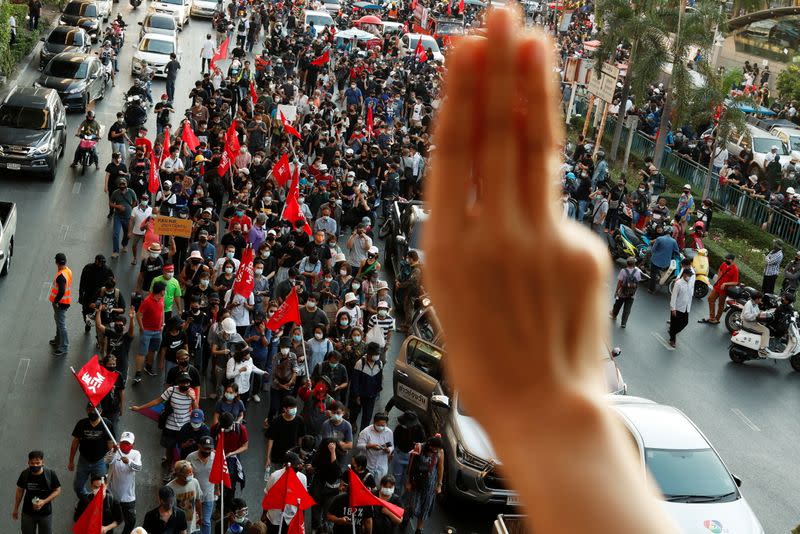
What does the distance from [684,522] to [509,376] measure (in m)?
10.9

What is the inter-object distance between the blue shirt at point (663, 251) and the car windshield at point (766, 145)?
39.7 feet

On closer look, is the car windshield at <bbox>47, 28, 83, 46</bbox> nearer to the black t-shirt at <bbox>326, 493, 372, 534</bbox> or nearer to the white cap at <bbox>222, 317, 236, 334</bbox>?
the white cap at <bbox>222, 317, 236, 334</bbox>

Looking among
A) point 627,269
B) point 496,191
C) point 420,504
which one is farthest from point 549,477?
point 627,269

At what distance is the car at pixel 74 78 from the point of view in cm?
3167

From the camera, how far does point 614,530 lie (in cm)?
160

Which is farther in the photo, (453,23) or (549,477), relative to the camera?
(453,23)

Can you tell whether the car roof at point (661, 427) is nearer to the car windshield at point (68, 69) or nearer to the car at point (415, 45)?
the car windshield at point (68, 69)

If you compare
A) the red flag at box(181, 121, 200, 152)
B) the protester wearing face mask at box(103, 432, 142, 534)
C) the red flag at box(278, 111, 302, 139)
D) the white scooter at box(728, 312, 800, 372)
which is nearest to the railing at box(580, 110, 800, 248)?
the white scooter at box(728, 312, 800, 372)

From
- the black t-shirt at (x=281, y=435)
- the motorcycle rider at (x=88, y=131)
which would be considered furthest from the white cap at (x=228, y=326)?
the motorcycle rider at (x=88, y=131)

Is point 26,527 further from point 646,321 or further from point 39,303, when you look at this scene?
point 646,321

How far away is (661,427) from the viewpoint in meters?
13.1

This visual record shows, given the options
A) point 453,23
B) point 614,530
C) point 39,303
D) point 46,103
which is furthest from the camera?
point 453,23

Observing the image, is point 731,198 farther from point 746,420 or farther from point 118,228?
point 118,228

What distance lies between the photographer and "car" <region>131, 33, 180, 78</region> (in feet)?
123
